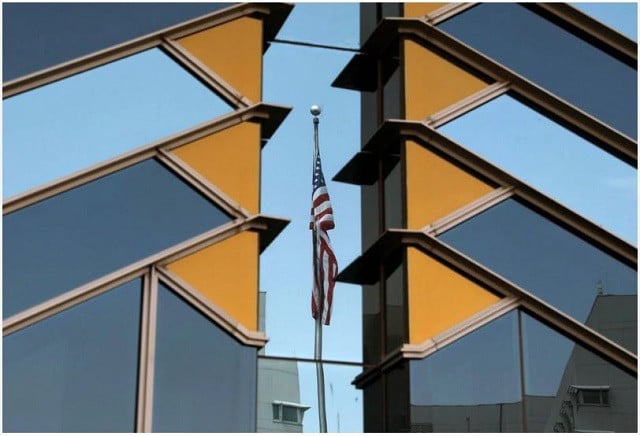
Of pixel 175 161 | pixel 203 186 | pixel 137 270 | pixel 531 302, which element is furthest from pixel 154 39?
pixel 531 302

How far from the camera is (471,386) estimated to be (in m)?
12.7

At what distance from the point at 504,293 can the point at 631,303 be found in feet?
3.97

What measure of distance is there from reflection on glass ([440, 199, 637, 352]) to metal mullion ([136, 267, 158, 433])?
265 centimetres

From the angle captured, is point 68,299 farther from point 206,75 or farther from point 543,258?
point 543,258

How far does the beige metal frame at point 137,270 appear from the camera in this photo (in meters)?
12.0

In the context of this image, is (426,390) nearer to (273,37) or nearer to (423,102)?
(423,102)

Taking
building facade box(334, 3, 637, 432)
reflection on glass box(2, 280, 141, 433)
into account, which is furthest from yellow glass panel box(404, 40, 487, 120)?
reflection on glass box(2, 280, 141, 433)

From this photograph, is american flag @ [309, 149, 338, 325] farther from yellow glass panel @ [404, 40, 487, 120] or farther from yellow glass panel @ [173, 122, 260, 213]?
yellow glass panel @ [404, 40, 487, 120]

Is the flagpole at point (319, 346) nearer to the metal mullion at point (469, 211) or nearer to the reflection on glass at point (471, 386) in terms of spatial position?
the reflection on glass at point (471, 386)

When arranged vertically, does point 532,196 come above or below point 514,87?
below

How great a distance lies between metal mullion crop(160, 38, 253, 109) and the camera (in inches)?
530

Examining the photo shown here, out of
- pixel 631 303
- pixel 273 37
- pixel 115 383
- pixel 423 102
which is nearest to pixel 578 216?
pixel 631 303

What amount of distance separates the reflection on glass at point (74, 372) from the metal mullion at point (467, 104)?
3379mm

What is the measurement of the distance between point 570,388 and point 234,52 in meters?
4.23
